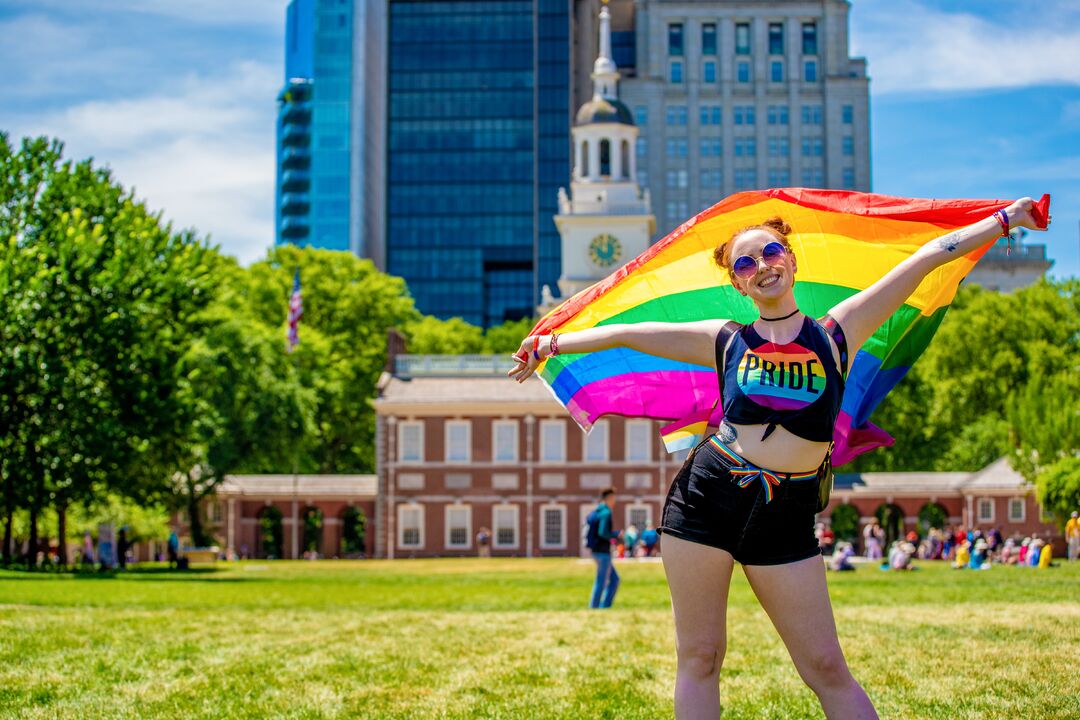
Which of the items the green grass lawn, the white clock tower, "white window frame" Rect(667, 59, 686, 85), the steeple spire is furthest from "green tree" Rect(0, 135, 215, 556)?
"white window frame" Rect(667, 59, 686, 85)

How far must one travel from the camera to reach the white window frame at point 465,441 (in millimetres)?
61500

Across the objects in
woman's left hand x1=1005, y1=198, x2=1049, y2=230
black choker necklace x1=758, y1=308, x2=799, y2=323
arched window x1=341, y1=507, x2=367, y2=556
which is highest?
woman's left hand x1=1005, y1=198, x2=1049, y2=230

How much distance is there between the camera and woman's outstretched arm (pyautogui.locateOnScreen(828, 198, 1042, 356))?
636cm

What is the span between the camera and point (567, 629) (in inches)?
578

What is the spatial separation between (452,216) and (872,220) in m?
131

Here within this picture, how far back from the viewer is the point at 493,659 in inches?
462

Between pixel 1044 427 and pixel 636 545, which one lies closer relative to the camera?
pixel 1044 427

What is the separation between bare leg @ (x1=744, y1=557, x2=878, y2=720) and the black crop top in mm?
563

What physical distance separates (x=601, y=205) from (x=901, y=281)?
6769 centimetres

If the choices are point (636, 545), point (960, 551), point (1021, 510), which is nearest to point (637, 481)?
point (636, 545)

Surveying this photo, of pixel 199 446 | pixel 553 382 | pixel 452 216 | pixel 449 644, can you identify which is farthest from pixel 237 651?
pixel 452 216

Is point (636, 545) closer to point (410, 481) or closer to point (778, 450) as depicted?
point (410, 481)

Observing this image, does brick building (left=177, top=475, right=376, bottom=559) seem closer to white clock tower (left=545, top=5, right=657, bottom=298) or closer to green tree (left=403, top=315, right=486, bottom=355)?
white clock tower (left=545, top=5, right=657, bottom=298)

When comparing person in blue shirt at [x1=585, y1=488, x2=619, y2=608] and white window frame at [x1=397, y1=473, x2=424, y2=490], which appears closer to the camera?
person in blue shirt at [x1=585, y1=488, x2=619, y2=608]
